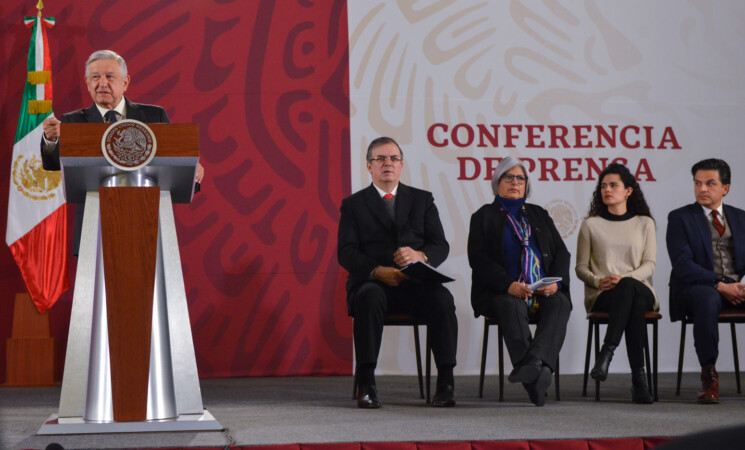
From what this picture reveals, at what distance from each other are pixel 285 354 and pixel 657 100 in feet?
9.15

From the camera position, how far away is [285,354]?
4.92m

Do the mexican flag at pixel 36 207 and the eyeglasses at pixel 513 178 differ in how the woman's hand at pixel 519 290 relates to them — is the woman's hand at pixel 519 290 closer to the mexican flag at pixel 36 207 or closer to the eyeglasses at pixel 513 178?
the eyeglasses at pixel 513 178

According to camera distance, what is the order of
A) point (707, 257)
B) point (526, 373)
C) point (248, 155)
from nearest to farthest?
point (526, 373) → point (707, 257) → point (248, 155)

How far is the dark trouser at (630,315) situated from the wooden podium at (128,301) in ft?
6.35

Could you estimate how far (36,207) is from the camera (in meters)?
4.57

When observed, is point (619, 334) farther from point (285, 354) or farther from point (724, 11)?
point (724, 11)

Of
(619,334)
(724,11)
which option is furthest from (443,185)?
(724,11)

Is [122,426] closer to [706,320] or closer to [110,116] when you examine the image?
[110,116]

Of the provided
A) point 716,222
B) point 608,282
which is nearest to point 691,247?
point 716,222

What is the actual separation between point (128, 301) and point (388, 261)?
5.14 ft

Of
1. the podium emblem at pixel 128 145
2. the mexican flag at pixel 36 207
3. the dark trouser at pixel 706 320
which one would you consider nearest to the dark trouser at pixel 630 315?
the dark trouser at pixel 706 320

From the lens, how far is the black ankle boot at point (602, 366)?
343 centimetres

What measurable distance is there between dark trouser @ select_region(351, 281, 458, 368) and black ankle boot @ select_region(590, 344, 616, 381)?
0.58 meters

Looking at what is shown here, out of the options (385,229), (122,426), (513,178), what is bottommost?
(122,426)
